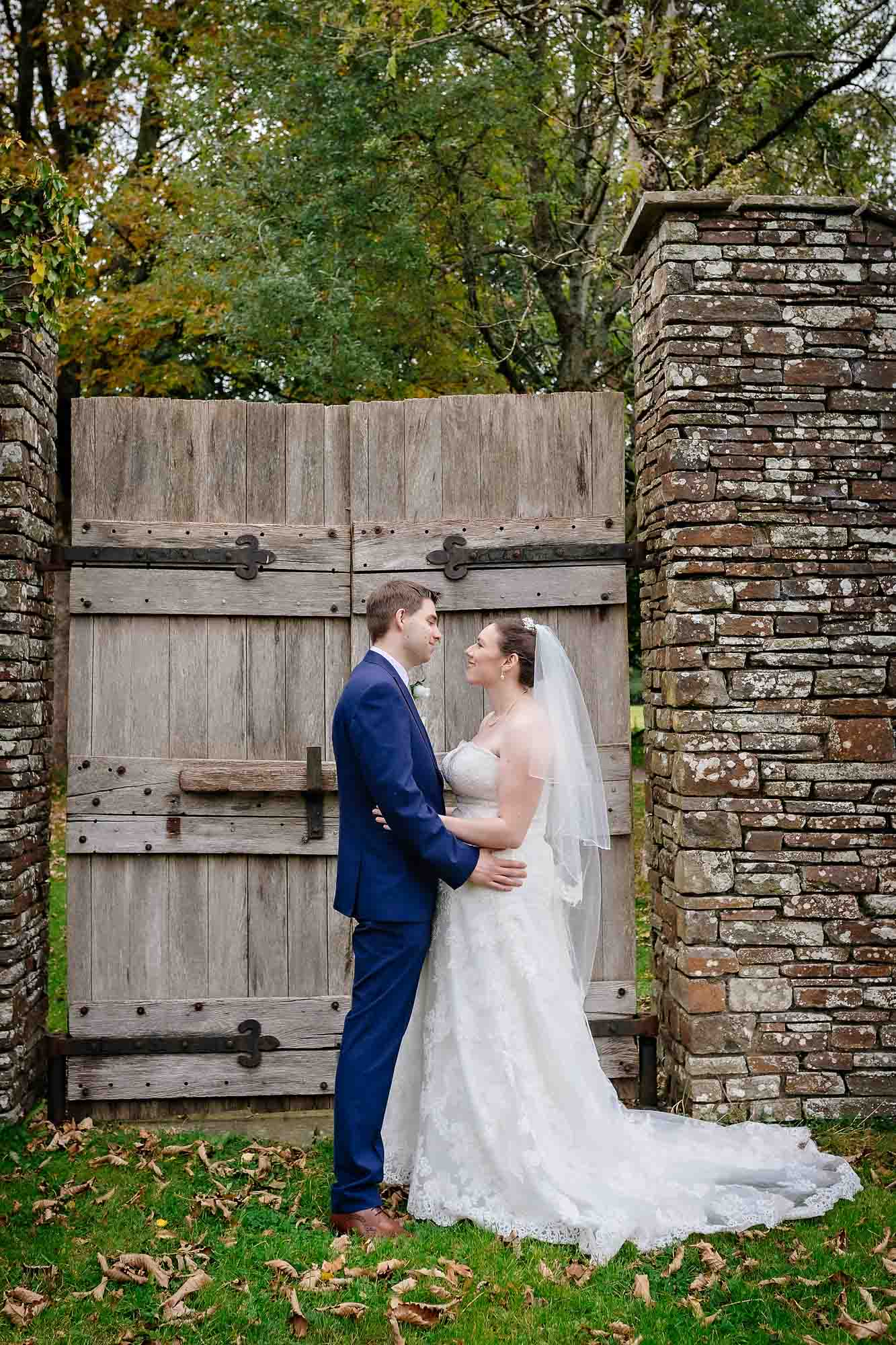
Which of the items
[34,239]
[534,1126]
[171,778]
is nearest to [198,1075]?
[171,778]

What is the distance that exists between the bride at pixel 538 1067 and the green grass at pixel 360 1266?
4.8 inches

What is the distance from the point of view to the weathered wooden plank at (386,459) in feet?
15.8

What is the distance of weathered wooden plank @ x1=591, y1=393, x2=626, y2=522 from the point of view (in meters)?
4.85

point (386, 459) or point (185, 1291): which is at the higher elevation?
point (386, 459)

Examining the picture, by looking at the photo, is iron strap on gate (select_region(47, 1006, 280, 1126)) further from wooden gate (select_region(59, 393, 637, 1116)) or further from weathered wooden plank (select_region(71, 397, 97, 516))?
weathered wooden plank (select_region(71, 397, 97, 516))

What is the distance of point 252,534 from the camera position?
4762mm

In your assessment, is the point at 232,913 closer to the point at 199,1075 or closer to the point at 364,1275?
the point at 199,1075

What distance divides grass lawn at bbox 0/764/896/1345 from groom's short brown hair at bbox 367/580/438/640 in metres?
2.00

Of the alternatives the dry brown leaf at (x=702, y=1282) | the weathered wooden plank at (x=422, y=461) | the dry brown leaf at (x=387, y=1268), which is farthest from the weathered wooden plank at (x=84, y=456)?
the dry brown leaf at (x=702, y=1282)

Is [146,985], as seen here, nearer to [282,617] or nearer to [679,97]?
[282,617]

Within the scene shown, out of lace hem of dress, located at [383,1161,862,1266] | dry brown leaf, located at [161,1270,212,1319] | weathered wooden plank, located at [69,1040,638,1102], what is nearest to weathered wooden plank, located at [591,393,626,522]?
weathered wooden plank, located at [69,1040,638,1102]

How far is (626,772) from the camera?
15.7ft

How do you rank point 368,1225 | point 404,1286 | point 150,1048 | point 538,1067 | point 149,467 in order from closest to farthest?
point 404,1286
point 368,1225
point 538,1067
point 150,1048
point 149,467

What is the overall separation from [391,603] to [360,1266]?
6.89 feet
